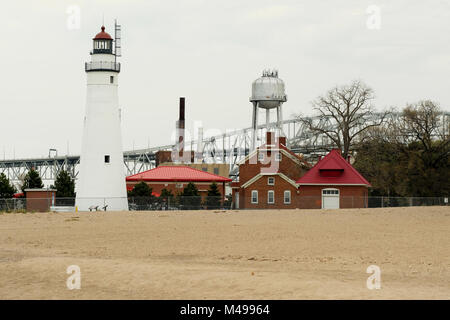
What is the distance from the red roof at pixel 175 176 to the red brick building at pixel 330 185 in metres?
21.4

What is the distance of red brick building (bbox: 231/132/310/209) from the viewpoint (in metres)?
79.9

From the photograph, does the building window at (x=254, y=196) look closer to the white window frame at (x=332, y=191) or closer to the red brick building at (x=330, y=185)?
the red brick building at (x=330, y=185)

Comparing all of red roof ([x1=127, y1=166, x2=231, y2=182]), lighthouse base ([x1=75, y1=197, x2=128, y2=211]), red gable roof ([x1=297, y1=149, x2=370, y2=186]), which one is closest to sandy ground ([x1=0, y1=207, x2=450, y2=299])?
lighthouse base ([x1=75, y1=197, x2=128, y2=211])

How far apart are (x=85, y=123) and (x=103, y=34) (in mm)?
7690

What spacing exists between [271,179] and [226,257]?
50856 mm

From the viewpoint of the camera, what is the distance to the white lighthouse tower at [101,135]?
68.8 m

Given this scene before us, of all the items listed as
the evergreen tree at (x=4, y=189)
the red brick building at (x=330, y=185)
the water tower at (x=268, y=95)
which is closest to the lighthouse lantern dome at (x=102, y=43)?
the red brick building at (x=330, y=185)

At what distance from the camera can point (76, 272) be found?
25.2 metres

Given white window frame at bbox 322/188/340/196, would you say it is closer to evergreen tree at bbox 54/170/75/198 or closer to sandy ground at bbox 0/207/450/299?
sandy ground at bbox 0/207/450/299

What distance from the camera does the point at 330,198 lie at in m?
75.9

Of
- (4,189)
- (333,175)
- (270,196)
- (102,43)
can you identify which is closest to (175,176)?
(4,189)

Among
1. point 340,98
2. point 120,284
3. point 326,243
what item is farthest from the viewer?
point 340,98
